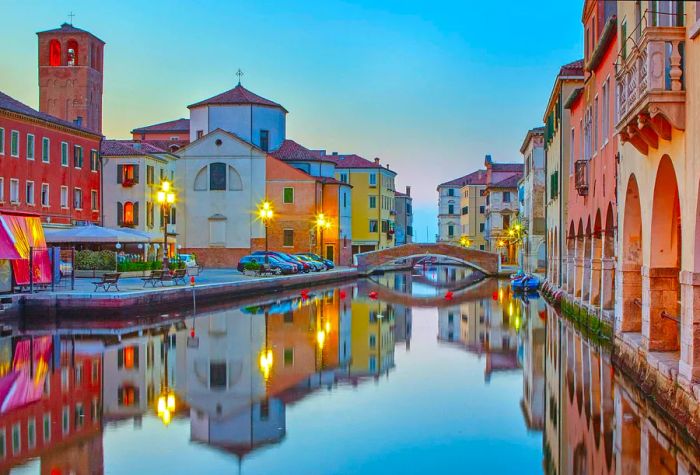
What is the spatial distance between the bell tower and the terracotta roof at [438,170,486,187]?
5691 cm

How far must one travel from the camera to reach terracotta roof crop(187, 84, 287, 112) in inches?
3009

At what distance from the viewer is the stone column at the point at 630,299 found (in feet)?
67.7

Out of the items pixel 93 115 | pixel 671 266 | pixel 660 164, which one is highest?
pixel 93 115

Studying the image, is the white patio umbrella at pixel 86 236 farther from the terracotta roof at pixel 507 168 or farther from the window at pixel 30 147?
the terracotta roof at pixel 507 168

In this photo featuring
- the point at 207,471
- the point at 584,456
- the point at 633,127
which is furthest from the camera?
the point at 633,127

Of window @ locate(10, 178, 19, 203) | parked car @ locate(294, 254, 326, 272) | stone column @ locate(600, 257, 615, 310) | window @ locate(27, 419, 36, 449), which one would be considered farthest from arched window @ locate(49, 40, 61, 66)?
window @ locate(27, 419, 36, 449)

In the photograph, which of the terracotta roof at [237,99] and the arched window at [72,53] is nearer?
the terracotta roof at [237,99]

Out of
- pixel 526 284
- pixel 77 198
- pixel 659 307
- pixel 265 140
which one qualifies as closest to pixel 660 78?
pixel 659 307

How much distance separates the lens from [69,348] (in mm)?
24562

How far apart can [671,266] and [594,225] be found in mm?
12177

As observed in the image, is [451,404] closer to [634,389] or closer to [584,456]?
[634,389]

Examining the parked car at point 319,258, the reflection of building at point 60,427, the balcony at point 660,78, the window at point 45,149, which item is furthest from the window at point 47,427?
the parked car at point 319,258

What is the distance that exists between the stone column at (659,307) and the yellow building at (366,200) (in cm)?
7540

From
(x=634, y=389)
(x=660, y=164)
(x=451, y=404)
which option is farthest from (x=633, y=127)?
(x=451, y=404)
